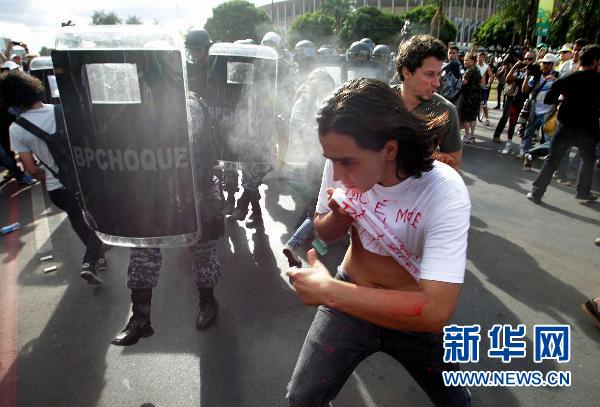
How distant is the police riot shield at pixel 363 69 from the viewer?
6562 millimetres

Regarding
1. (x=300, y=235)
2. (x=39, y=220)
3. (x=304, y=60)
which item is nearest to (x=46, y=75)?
(x=39, y=220)

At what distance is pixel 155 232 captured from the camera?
6.93ft

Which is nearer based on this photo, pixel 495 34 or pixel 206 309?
pixel 206 309

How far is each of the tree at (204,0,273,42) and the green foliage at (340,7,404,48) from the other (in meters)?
14.1

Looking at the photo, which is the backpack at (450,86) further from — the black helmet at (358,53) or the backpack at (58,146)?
the backpack at (58,146)

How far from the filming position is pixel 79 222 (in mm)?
3523

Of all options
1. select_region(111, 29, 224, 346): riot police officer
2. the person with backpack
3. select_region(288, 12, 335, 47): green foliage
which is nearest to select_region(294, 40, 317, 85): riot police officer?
the person with backpack

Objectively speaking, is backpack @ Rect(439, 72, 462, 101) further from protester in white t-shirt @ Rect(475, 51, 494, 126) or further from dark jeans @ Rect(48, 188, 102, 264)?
dark jeans @ Rect(48, 188, 102, 264)

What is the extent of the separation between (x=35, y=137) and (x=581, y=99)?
6087mm

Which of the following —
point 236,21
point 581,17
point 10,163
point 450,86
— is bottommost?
point 10,163

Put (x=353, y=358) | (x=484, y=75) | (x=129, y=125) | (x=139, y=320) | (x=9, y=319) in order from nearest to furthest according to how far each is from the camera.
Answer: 1. (x=353, y=358)
2. (x=129, y=125)
3. (x=139, y=320)
4. (x=9, y=319)
5. (x=484, y=75)

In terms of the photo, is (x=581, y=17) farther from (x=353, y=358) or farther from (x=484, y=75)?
(x=353, y=358)

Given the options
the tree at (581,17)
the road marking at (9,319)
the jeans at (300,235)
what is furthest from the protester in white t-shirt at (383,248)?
the tree at (581,17)

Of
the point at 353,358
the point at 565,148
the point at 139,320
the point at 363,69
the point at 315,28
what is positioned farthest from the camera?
the point at 315,28
